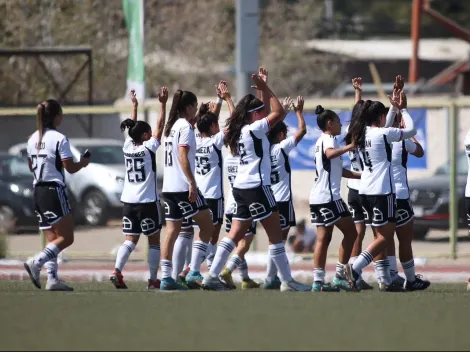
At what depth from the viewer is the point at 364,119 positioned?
13.3 metres

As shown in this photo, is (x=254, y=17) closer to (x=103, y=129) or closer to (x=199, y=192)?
(x=103, y=129)

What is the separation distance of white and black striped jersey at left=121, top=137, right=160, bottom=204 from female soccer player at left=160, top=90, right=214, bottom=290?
199 mm

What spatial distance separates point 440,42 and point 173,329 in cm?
4946

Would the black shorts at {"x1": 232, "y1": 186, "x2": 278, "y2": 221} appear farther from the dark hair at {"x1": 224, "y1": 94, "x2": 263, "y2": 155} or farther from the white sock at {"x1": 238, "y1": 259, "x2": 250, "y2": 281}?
the white sock at {"x1": 238, "y1": 259, "x2": 250, "y2": 281}

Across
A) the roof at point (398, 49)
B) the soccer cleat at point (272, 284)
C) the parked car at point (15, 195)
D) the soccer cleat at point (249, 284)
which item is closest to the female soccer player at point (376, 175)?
the soccer cleat at point (272, 284)

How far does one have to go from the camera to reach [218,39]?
4006cm

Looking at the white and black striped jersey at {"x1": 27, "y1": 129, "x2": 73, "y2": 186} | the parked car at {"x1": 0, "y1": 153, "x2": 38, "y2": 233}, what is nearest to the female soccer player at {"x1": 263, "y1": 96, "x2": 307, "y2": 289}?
the white and black striped jersey at {"x1": 27, "y1": 129, "x2": 73, "y2": 186}

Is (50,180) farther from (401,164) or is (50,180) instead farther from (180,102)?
(401,164)

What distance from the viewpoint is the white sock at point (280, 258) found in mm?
13234

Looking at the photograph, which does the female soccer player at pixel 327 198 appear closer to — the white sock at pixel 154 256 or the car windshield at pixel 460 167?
the white sock at pixel 154 256

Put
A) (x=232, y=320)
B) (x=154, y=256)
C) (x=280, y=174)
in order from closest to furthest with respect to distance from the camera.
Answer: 1. (x=232, y=320)
2. (x=154, y=256)
3. (x=280, y=174)

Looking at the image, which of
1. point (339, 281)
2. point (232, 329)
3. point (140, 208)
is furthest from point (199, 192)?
point (232, 329)

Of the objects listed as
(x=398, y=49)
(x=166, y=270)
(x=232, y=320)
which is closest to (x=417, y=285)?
(x=166, y=270)

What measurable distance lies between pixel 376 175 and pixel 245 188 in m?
1.35
